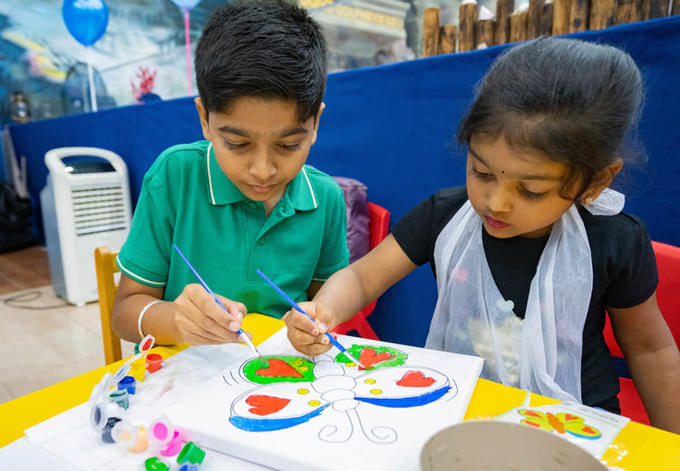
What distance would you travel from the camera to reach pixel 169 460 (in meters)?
0.44

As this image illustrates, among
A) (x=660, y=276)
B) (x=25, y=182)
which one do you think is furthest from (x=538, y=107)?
(x=25, y=182)

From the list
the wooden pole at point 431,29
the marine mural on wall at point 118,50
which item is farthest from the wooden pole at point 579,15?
the marine mural on wall at point 118,50

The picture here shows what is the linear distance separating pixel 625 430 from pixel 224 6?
31.6 inches

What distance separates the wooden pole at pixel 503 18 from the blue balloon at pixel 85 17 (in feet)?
9.67

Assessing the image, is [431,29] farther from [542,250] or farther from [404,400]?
[404,400]

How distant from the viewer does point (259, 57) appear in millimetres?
685

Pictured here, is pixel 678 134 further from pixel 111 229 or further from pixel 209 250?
pixel 111 229

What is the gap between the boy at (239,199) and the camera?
682mm

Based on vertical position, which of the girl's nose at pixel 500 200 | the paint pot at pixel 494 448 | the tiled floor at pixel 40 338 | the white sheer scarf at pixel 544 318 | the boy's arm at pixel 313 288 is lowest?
the tiled floor at pixel 40 338

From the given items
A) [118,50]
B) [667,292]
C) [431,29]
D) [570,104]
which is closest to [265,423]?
[570,104]

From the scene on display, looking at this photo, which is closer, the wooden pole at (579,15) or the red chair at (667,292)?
the red chair at (667,292)

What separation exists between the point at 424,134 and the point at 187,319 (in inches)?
42.6

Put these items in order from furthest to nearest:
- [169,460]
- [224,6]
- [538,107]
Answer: [224,6] < [538,107] < [169,460]

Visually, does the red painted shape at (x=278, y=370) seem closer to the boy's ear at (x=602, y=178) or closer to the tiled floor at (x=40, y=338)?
the boy's ear at (x=602, y=178)
